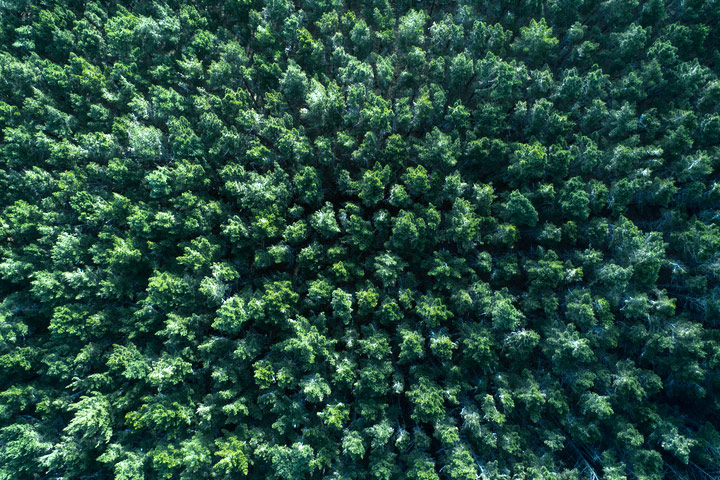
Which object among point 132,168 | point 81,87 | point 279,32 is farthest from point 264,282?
point 81,87

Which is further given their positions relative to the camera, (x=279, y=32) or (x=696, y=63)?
(x=279, y=32)

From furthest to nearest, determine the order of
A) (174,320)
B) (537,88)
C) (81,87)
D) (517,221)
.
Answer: (81,87) < (537,88) < (517,221) < (174,320)

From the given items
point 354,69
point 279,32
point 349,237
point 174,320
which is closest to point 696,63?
point 354,69

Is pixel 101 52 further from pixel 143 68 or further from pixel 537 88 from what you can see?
pixel 537 88

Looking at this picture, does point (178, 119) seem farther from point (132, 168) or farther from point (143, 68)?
point (143, 68)

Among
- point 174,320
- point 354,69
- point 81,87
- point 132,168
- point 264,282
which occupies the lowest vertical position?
point 174,320

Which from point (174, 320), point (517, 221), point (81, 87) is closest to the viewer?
point (174, 320)

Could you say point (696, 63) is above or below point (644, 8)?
below
